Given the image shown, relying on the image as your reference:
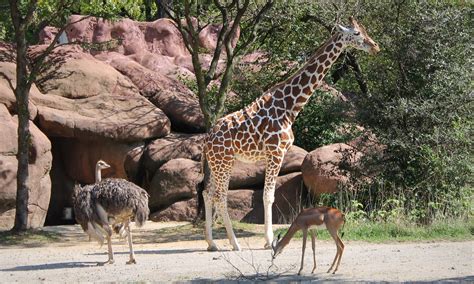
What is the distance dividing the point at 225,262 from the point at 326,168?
651cm

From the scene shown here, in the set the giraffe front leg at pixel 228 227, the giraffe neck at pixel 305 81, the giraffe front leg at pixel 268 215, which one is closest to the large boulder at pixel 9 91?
the giraffe front leg at pixel 228 227

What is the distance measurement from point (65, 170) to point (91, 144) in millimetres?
1346

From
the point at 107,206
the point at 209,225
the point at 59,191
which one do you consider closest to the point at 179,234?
the point at 209,225

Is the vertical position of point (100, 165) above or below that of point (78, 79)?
below

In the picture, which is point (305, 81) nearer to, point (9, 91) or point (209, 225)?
point (209, 225)

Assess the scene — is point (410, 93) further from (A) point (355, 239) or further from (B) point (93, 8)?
(B) point (93, 8)

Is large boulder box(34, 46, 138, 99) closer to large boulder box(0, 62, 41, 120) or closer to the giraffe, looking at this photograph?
large boulder box(0, 62, 41, 120)

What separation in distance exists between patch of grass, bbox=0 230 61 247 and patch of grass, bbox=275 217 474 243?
16.3 feet

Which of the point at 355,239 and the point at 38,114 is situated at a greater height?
the point at 38,114

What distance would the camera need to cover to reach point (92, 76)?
65.8ft

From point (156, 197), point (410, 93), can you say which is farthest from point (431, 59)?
point (156, 197)

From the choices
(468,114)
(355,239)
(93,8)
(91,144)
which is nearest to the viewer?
(355,239)

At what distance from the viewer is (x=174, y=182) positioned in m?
18.5

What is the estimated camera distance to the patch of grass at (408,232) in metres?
14.0
